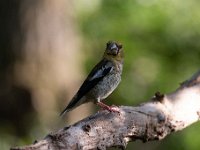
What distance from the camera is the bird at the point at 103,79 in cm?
669

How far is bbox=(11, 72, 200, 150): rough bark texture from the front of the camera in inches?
191

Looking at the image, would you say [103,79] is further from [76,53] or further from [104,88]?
[76,53]

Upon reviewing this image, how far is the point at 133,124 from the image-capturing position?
5668mm

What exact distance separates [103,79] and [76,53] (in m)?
4.47

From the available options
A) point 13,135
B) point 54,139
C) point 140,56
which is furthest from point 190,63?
point 54,139

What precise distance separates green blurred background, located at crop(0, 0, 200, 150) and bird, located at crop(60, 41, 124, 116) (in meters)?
3.27

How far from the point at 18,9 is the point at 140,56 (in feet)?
10.7

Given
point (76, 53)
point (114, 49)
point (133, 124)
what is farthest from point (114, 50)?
point (76, 53)

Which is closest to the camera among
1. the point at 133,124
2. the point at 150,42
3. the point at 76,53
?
the point at 133,124

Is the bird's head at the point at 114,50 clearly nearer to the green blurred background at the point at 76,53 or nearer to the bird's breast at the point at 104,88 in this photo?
the bird's breast at the point at 104,88

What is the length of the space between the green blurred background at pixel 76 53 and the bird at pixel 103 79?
327 cm

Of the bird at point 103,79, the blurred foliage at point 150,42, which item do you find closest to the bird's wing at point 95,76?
the bird at point 103,79

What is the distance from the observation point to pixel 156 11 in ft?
Answer: 41.5

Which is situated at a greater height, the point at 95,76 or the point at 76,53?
the point at 76,53
